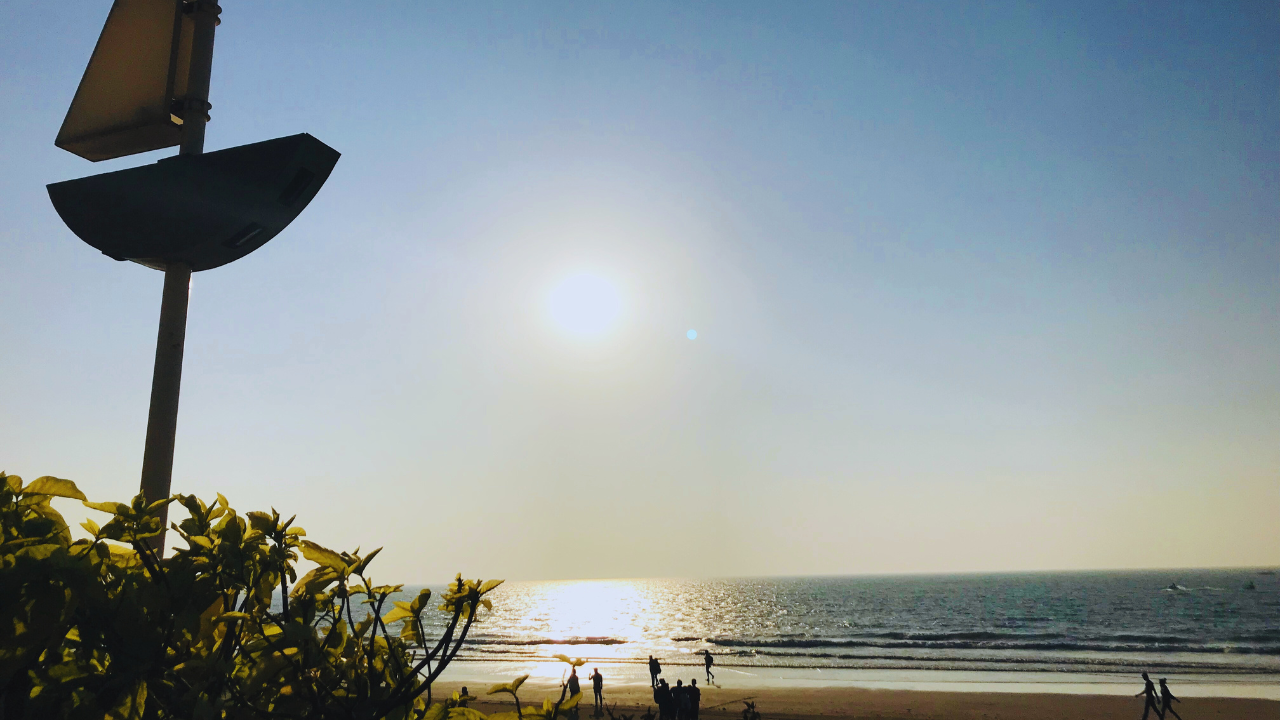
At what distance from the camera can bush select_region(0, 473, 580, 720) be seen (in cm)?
144

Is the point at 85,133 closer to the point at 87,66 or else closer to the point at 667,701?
the point at 87,66

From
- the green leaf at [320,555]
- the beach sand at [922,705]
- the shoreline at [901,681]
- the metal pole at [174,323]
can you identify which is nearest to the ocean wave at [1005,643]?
the shoreline at [901,681]

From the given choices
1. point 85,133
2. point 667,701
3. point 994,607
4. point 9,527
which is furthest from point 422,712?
point 994,607

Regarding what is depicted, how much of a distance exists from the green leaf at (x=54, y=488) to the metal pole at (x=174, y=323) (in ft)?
2.86

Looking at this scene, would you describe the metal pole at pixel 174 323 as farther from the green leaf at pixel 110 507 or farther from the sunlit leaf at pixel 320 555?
the sunlit leaf at pixel 320 555

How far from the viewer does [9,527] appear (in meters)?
1.52

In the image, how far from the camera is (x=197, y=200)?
9.31 feet

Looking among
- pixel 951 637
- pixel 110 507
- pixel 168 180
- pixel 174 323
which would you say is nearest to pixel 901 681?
pixel 951 637

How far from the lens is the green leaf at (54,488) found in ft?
5.45

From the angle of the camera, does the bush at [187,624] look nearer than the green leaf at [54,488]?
Yes

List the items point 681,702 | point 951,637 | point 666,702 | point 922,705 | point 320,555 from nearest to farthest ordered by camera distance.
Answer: point 320,555, point 681,702, point 666,702, point 922,705, point 951,637

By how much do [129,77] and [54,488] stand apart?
2.96 meters

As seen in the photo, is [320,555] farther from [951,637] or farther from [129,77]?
[951,637]

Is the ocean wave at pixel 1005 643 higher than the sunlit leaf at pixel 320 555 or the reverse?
the reverse
